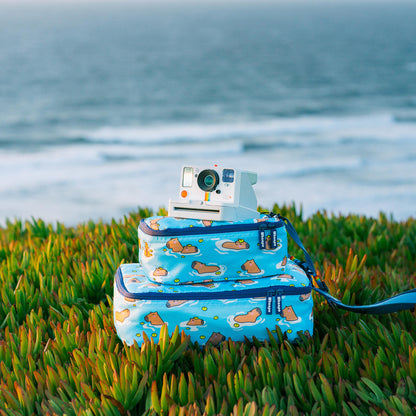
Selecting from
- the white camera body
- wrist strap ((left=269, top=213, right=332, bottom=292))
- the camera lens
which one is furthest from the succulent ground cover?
the camera lens

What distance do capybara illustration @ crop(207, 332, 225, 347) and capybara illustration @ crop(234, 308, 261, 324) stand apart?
0.34ft

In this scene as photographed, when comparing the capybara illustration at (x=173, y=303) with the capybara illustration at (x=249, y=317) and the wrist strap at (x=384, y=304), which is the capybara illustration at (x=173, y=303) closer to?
the capybara illustration at (x=249, y=317)

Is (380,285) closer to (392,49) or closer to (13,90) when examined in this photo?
(13,90)

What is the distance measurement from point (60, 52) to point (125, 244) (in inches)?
1566

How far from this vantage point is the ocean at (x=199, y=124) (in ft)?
38.5

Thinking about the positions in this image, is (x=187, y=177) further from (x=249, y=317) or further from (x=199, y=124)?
(x=199, y=124)

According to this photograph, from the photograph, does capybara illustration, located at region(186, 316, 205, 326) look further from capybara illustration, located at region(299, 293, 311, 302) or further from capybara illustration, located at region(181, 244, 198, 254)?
capybara illustration, located at region(299, 293, 311, 302)

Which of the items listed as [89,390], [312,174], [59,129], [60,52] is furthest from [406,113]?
[60,52]

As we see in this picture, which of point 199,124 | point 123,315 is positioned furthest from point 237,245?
point 199,124

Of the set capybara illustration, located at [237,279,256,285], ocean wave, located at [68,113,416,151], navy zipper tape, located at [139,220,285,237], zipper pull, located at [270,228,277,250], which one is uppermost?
navy zipper tape, located at [139,220,285,237]

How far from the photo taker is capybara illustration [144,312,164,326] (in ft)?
7.92

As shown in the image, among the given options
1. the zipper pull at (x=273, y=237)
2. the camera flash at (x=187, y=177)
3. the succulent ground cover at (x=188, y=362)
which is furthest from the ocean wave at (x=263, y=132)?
the zipper pull at (x=273, y=237)

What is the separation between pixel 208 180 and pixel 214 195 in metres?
0.08

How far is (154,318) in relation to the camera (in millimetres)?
2420
